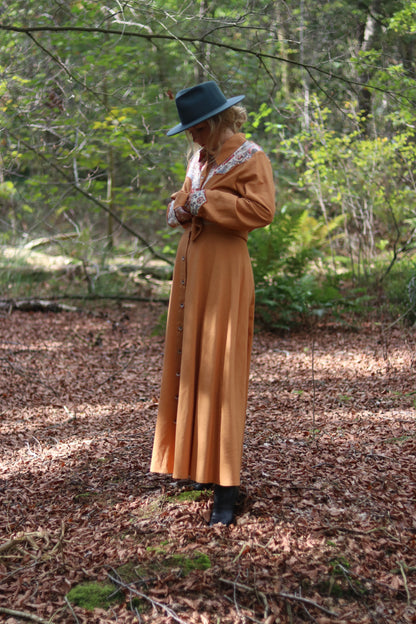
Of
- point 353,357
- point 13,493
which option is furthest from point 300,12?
point 13,493

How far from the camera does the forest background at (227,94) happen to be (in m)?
5.36

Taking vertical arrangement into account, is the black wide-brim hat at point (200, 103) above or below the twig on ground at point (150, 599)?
above

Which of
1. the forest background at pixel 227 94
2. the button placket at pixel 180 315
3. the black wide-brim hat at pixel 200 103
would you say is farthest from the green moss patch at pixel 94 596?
the forest background at pixel 227 94

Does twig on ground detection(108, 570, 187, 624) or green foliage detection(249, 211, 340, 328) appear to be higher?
green foliage detection(249, 211, 340, 328)

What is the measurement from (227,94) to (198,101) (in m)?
3.00

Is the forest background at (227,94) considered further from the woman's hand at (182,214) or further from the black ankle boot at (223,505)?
the black ankle boot at (223,505)

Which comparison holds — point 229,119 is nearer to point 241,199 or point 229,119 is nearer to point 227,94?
point 241,199

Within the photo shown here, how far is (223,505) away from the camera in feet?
9.53

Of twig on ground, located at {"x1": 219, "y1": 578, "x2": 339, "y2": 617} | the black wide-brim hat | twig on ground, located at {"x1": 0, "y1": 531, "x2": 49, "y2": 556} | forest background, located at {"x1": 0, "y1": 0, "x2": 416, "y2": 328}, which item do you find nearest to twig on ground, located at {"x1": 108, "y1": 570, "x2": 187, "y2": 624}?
twig on ground, located at {"x1": 219, "y1": 578, "x2": 339, "y2": 617}

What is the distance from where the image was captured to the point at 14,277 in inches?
378

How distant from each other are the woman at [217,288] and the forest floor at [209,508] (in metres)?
0.34

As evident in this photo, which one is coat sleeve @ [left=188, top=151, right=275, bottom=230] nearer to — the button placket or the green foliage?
the button placket

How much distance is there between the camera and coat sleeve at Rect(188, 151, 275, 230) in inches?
107

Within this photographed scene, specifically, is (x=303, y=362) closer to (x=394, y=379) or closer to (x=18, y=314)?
(x=394, y=379)
